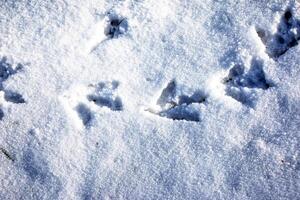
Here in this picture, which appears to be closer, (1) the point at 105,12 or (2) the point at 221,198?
(2) the point at 221,198

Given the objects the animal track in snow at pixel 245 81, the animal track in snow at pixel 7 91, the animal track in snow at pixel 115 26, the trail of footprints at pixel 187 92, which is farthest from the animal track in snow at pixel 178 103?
the animal track in snow at pixel 7 91

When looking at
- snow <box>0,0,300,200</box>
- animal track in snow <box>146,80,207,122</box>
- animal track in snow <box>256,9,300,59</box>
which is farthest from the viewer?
animal track in snow <box>256,9,300,59</box>

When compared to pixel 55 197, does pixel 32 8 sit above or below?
above

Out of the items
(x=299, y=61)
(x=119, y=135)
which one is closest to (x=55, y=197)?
(x=119, y=135)

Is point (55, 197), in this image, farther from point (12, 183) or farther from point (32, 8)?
point (32, 8)

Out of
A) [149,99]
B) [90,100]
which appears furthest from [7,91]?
[149,99]

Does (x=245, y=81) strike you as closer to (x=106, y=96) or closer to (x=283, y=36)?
(x=283, y=36)

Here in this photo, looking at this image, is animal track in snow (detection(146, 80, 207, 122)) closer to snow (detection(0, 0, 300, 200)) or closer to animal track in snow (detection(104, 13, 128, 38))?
snow (detection(0, 0, 300, 200))

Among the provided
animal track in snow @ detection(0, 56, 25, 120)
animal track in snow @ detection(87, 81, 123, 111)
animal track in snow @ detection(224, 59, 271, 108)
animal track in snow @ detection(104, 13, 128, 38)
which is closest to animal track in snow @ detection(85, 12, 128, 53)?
animal track in snow @ detection(104, 13, 128, 38)
